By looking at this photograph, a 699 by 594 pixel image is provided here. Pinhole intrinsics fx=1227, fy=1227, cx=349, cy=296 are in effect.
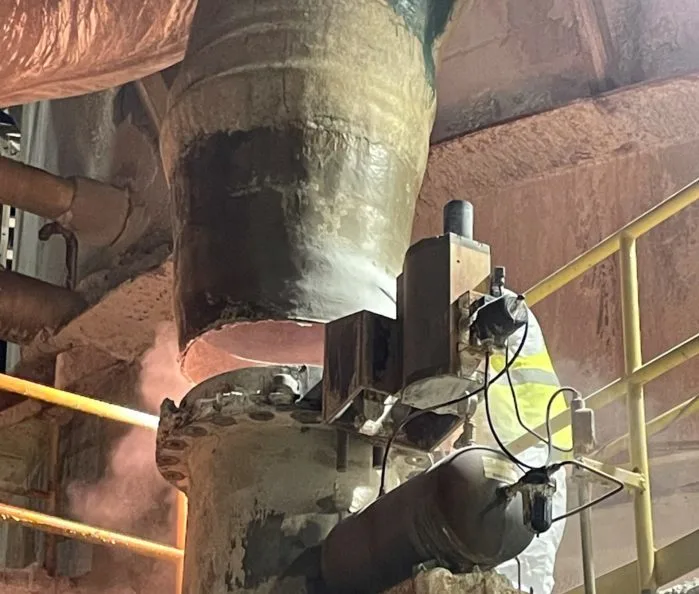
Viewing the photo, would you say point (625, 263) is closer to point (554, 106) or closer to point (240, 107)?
point (240, 107)

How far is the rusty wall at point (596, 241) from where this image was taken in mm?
Answer: 5184

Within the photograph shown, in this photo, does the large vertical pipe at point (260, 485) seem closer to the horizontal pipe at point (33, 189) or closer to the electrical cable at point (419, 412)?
the electrical cable at point (419, 412)

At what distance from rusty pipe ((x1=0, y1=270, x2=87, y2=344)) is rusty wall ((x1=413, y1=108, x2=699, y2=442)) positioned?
2.12 m

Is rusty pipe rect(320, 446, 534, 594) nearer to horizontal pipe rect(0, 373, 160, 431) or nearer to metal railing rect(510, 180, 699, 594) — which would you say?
metal railing rect(510, 180, 699, 594)

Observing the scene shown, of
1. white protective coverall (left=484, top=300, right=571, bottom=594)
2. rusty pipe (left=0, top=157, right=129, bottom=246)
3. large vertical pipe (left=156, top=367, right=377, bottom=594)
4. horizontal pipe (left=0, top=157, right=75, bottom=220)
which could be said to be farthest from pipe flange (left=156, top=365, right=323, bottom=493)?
horizontal pipe (left=0, top=157, right=75, bottom=220)

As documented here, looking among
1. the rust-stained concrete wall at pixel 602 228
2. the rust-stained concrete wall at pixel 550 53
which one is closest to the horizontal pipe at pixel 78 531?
the rust-stained concrete wall at pixel 602 228

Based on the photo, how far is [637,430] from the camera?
3.20m

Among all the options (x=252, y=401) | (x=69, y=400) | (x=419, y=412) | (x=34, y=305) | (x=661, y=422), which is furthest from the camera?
(x=34, y=305)

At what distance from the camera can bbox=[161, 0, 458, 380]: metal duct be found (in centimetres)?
329

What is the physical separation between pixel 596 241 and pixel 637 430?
2.35m

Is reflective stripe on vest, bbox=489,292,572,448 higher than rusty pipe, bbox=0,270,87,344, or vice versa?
rusty pipe, bbox=0,270,87,344

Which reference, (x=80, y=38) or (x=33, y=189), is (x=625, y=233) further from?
(x=33, y=189)

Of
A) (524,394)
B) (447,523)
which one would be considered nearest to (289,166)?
(524,394)

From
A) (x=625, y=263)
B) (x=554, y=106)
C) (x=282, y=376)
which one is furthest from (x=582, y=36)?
(x=282, y=376)
